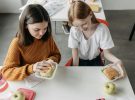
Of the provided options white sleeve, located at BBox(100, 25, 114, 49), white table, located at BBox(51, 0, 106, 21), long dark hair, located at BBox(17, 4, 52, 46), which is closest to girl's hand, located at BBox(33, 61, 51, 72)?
long dark hair, located at BBox(17, 4, 52, 46)

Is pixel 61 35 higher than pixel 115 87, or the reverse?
pixel 115 87

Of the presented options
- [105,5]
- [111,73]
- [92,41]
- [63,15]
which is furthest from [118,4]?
[111,73]

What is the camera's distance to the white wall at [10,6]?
3.56 metres

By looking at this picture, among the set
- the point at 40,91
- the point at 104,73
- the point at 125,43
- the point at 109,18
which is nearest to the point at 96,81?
the point at 104,73

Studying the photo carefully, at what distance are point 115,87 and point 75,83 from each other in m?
0.25

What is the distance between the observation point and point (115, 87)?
1368 millimetres

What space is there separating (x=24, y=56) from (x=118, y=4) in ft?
8.33

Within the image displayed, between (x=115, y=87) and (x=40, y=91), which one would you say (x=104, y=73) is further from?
(x=40, y=91)

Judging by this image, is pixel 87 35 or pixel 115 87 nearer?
pixel 115 87

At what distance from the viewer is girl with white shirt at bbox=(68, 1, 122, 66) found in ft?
5.01

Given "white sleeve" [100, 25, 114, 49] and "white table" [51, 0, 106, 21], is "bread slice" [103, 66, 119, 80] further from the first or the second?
"white table" [51, 0, 106, 21]

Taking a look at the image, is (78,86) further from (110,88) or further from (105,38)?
(105,38)

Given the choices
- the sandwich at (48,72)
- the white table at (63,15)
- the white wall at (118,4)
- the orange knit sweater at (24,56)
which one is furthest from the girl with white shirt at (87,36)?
the white wall at (118,4)

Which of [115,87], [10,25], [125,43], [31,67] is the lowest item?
[125,43]
